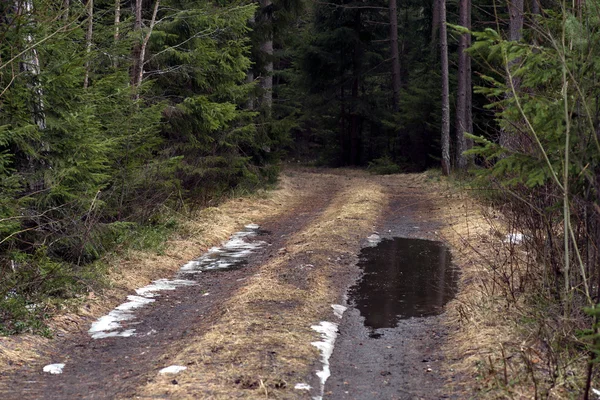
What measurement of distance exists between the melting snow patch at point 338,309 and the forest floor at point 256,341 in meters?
0.08

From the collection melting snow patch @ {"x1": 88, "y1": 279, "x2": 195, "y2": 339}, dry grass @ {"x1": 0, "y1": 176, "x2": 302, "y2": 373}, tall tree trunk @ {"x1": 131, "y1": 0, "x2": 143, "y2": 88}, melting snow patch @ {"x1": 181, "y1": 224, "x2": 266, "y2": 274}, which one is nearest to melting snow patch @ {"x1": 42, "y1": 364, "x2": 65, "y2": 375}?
dry grass @ {"x1": 0, "y1": 176, "x2": 302, "y2": 373}

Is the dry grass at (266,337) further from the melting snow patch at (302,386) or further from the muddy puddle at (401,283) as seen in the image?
the muddy puddle at (401,283)

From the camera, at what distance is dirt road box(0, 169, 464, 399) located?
18.2 feet

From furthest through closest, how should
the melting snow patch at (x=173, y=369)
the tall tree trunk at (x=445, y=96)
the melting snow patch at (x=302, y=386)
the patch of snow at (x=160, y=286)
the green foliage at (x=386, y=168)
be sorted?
the green foliage at (x=386, y=168), the tall tree trunk at (x=445, y=96), the patch of snow at (x=160, y=286), the melting snow patch at (x=173, y=369), the melting snow patch at (x=302, y=386)

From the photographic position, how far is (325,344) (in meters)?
6.93

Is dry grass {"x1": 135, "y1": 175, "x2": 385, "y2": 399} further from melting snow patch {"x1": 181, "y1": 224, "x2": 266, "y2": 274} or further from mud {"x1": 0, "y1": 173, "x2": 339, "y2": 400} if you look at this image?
melting snow patch {"x1": 181, "y1": 224, "x2": 266, "y2": 274}

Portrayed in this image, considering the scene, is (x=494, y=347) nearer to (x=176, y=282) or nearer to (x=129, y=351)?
(x=129, y=351)

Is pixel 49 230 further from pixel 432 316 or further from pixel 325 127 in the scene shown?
pixel 325 127

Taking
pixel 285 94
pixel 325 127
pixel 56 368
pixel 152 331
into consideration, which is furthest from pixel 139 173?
pixel 285 94

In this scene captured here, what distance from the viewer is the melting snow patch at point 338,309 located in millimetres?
8293

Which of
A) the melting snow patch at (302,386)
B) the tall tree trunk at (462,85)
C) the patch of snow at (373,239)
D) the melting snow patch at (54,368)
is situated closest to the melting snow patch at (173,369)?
the melting snow patch at (302,386)

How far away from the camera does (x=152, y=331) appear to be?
7770 mm

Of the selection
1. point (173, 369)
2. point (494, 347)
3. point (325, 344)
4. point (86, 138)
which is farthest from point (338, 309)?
point (86, 138)

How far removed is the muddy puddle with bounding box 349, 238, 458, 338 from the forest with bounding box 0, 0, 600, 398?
3.64 ft
